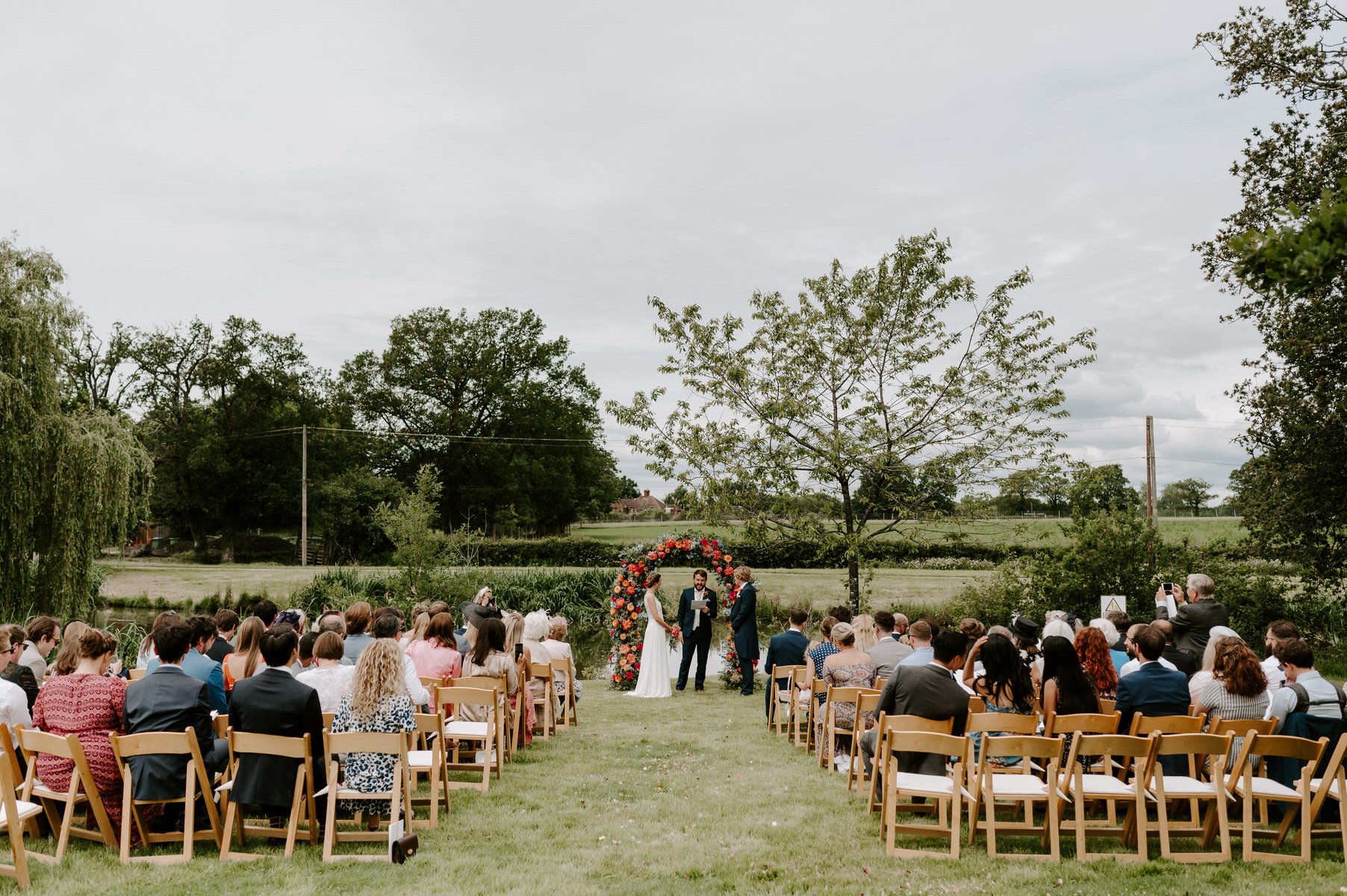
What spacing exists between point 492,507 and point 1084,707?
145 feet

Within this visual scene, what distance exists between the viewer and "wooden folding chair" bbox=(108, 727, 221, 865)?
17.2 feet

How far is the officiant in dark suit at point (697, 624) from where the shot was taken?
13.6 metres

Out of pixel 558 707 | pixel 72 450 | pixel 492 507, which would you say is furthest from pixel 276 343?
pixel 558 707

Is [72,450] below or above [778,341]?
below

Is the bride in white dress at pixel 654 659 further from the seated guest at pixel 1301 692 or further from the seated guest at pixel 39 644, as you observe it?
the seated guest at pixel 1301 692

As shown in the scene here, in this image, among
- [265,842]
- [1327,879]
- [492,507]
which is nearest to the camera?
[1327,879]

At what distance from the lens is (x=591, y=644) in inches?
934

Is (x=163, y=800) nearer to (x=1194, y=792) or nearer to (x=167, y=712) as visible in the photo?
(x=167, y=712)

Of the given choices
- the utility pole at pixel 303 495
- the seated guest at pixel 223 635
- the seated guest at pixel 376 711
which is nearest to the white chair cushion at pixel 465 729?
the seated guest at pixel 376 711

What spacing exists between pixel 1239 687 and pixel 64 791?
7556 millimetres

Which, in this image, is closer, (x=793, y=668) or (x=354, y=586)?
(x=793, y=668)

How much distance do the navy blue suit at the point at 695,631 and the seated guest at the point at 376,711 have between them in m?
→ 7.69

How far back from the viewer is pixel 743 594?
43.2 ft

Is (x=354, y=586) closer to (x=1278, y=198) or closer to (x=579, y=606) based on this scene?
(x=579, y=606)
